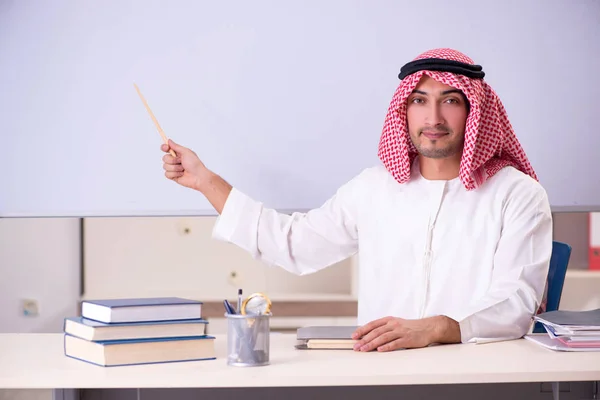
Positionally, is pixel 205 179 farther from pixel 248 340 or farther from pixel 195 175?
pixel 248 340

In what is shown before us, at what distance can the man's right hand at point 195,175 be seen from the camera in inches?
109

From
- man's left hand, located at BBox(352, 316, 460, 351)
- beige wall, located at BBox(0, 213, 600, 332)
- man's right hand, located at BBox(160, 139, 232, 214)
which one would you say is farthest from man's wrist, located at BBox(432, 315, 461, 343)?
beige wall, located at BBox(0, 213, 600, 332)

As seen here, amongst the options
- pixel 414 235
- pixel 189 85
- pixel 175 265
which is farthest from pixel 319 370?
pixel 175 265

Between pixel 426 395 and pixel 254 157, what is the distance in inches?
56.4

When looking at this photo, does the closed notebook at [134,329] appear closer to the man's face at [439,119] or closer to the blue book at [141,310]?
the blue book at [141,310]

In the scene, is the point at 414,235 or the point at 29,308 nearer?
the point at 414,235

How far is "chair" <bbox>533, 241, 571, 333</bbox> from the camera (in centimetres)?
266

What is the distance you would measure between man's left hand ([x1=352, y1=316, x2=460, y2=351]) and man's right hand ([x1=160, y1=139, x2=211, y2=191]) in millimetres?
986

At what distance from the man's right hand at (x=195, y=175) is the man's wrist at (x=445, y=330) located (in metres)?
0.97

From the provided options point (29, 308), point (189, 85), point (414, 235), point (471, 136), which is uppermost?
point (189, 85)

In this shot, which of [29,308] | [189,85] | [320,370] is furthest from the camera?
[29,308]

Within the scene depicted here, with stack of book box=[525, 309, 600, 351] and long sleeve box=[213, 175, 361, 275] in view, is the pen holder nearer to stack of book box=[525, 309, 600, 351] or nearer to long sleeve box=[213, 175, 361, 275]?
stack of book box=[525, 309, 600, 351]

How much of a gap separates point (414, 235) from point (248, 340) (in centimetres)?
111

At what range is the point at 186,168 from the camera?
2791mm
